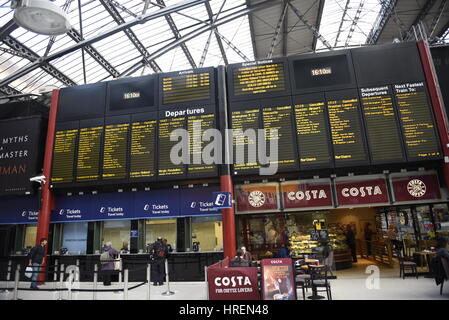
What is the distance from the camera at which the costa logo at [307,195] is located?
10.3m

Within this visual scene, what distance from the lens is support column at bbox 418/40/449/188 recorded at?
933cm

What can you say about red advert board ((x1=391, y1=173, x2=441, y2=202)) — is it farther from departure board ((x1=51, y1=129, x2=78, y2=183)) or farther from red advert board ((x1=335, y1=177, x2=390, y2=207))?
departure board ((x1=51, y1=129, x2=78, y2=183))

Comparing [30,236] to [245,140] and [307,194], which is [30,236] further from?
[307,194]

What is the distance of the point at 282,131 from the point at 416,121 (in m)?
4.25

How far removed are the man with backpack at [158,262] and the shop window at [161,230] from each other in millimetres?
975

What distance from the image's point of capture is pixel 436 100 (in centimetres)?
963

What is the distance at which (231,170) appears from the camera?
1029 centimetres

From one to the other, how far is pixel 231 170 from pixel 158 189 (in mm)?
3036

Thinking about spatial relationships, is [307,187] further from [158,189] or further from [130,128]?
[130,128]

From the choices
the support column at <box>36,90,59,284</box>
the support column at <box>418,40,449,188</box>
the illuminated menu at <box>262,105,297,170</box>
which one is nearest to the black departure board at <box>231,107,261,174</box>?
the illuminated menu at <box>262,105,297,170</box>

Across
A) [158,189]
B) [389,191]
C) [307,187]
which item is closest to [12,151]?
[158,189]

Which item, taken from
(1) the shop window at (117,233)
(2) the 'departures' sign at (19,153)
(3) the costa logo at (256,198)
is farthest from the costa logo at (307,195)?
(2) the 'departures' sign at (19,153)

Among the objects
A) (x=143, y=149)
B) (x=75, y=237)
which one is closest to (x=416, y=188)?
(x=143, y=149)

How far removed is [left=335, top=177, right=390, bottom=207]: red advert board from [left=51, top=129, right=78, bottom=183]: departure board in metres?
9.88
